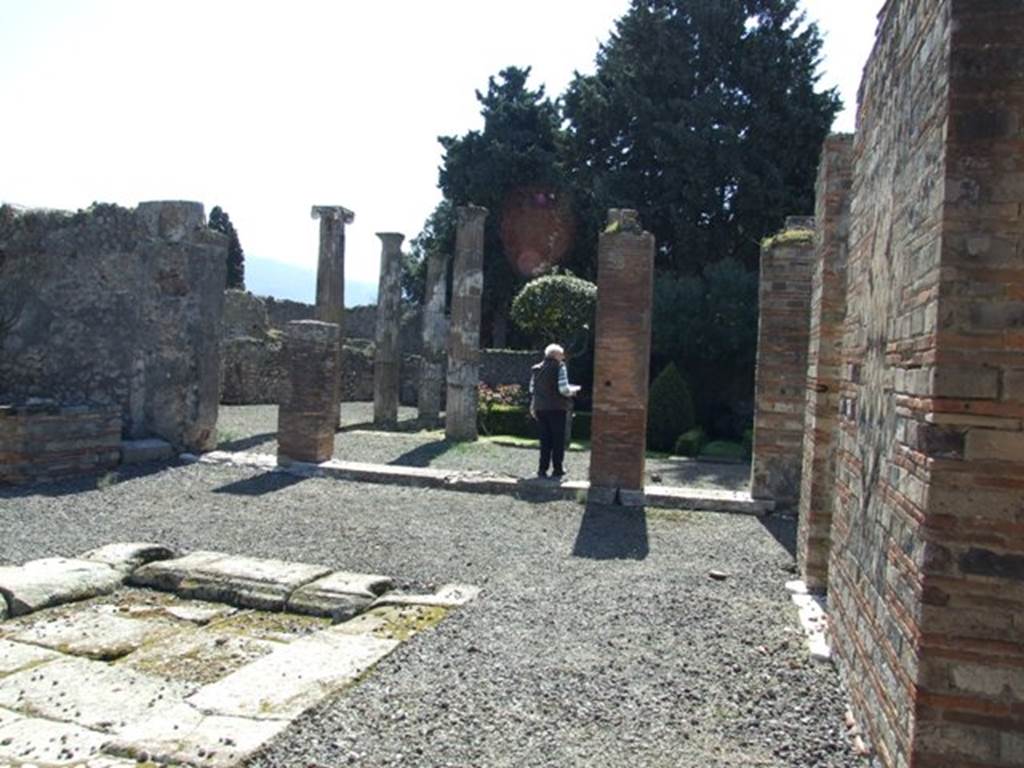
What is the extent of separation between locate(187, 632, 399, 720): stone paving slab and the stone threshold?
493 cm

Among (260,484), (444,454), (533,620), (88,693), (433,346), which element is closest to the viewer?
(88,693)

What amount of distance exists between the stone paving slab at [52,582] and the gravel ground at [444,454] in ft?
17.7

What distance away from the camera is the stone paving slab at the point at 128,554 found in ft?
19.1

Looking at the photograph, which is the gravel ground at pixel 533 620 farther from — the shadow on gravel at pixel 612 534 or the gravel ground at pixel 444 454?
the gravel ground at pixel 444 454

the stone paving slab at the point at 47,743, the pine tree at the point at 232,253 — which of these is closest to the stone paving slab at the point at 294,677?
the stone paving slab at the point at 47,743

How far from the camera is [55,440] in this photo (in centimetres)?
922

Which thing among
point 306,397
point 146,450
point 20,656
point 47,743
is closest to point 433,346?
point 306,397

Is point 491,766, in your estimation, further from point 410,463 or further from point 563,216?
point 563,216

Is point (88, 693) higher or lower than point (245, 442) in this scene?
lower

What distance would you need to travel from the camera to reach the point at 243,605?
529cm

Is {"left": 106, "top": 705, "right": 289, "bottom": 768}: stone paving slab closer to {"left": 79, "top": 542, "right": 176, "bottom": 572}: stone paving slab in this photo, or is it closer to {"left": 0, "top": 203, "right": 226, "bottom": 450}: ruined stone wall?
{"left": 79, "top": 542, "right": 176, "bottom": 572}: stone paving slab

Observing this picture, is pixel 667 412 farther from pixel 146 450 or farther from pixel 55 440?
pixel 55 440

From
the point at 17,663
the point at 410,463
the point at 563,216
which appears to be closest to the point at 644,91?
the point at 563,216

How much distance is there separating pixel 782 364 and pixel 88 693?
6.83 meters
